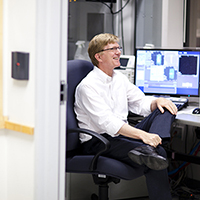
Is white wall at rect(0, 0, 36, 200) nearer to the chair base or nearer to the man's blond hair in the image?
the chair base

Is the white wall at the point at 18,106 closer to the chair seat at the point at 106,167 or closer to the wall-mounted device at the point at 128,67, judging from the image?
the chair seat at the point at 106,167

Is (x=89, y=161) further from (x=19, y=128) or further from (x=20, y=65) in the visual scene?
(x=20, y=65)

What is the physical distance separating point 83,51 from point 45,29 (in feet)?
6.24

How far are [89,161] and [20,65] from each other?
2.62 feet

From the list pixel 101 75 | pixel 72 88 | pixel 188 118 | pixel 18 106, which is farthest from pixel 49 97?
pixel 188 118

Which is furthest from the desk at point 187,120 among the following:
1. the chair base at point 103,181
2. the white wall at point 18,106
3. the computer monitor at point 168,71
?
the white wall at point 18,106

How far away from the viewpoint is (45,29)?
Answer: 1.30 m

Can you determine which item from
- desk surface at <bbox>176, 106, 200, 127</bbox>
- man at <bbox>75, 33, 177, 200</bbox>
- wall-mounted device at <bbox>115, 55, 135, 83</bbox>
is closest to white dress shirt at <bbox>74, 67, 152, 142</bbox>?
man at <bbox>75, 33, 177, 200</bbox>

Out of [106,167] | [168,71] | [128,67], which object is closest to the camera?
[106,167]

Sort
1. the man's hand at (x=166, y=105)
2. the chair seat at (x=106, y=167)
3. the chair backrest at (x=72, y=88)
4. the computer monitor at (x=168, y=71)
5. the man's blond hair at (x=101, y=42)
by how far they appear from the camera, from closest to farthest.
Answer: the chair seat at (x=106, y=167) → the chair backrest at (x=72, y=88) → the man's hand at (x=166, y=105) → the man's blond hair at (x=101, y=42) → the computer monitor at (x=168, y=71)

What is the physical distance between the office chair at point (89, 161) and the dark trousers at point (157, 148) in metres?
0.07

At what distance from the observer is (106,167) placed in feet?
6.24

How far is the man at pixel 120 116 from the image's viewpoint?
197 cm

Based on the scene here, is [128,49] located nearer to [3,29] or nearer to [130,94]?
[130,94]
